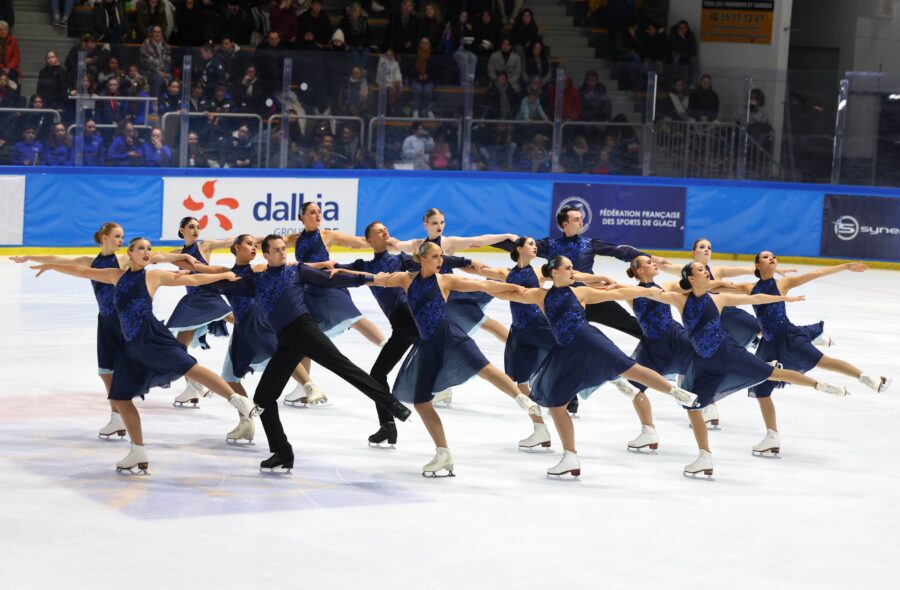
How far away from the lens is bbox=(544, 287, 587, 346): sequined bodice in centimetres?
786

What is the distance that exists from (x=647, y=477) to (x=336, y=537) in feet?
7.65

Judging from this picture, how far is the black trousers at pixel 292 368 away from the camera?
7809 mm

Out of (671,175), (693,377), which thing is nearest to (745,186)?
(671,175)

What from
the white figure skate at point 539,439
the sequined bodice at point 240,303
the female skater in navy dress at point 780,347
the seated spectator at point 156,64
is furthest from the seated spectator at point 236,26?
the white figure skate at point 539,439

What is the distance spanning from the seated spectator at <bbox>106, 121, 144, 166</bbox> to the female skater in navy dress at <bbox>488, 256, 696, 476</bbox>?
1015 centimetres

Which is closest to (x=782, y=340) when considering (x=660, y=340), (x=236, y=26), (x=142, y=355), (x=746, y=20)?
(x=660, y=340)

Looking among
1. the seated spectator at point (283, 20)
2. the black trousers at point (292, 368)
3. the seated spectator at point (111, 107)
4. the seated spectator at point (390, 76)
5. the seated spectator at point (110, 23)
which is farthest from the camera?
the seated spectator at point (283, 20)

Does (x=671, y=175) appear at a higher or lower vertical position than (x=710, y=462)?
higher

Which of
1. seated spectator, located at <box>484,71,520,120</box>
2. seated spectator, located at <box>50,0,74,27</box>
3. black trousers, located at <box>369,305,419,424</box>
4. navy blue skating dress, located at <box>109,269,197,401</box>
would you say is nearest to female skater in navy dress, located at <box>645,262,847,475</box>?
black trousers, located at <box>369,305,419,424</box>

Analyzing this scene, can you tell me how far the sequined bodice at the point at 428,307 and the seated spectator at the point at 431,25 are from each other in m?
13.2

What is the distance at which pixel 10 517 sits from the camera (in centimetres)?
679

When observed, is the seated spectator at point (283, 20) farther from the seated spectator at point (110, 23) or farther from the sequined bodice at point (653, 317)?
the sequined bodice at point (653, 317)

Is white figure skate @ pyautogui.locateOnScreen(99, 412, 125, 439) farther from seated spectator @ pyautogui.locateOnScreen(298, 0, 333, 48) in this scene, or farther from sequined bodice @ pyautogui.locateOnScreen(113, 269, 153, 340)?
seated spectator @ pyautogui.locateOnScreen(298, 0, 333, 48)

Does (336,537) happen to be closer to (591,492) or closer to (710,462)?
(591,492)
